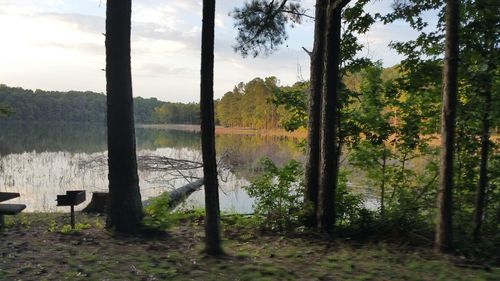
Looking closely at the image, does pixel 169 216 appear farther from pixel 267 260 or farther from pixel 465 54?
pixel 465 54

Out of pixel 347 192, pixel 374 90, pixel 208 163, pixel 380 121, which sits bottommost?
pixel 347 192

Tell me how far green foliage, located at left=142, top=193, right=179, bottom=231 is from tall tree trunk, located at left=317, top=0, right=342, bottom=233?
2585mm

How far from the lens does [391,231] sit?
6.90 meters

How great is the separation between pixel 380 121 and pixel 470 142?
2062 mm

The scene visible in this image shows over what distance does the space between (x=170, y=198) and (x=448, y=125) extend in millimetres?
8714

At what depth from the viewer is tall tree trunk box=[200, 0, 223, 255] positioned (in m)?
5.34

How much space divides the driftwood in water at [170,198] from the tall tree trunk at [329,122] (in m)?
3.02

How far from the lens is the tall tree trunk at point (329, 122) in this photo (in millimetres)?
7047

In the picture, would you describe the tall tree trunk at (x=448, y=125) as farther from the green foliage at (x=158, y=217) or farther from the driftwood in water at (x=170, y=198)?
the driftwood in water at (x=170, y=198)

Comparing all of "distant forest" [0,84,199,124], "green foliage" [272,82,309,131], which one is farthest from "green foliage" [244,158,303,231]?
"distant forest" [0,84,199,124]

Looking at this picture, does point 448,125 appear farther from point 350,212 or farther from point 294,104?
point 294,104

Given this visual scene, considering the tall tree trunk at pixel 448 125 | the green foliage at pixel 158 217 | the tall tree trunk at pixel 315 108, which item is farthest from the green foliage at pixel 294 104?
the tall tree trunk at pixel 448 125

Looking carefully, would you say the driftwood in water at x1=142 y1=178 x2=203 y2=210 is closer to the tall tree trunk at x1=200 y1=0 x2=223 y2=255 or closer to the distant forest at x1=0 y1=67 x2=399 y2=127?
the tall tree trunk at x1=200 y1=0 x2=223 y2=255

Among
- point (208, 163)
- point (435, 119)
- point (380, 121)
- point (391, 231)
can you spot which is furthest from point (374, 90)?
point (208, 163)
